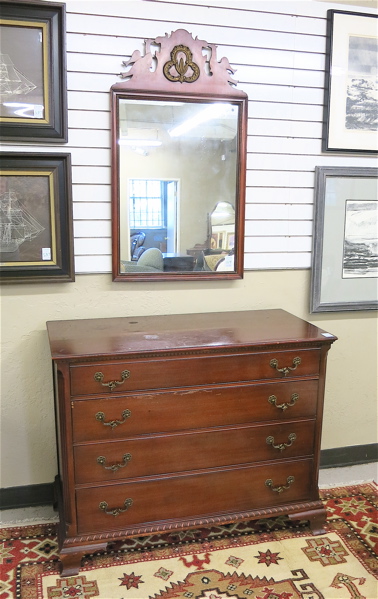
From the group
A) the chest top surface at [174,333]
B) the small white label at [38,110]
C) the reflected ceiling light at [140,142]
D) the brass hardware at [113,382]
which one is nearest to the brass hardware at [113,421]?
the brass hardware at [113,382]

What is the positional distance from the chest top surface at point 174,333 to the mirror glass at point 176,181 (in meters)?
0.29

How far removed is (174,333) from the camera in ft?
7.63

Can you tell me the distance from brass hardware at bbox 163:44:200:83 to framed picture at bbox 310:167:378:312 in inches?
32.0

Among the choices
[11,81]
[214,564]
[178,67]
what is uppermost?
[178,67]

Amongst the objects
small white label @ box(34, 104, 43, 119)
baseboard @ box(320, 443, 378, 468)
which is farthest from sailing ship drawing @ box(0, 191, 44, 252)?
baseboard @ box(320, 443, 378, 468)

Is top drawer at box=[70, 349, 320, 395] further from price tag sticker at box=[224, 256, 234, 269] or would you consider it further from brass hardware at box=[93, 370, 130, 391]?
price tag sticker at box=[224, 256, 234, 269]

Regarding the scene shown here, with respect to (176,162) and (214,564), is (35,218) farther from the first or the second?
(214,564)

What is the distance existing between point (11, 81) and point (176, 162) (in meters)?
0.83

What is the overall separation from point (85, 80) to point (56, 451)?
6.06 ft

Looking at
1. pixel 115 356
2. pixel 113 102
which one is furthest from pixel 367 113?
pixel 115 356

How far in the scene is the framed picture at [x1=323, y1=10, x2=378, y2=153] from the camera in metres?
2.65

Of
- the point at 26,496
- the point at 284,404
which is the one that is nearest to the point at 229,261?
the point at 284,404

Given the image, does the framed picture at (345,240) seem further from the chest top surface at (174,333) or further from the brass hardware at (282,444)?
the brass hardware at (282,444)

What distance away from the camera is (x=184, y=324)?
249cm
